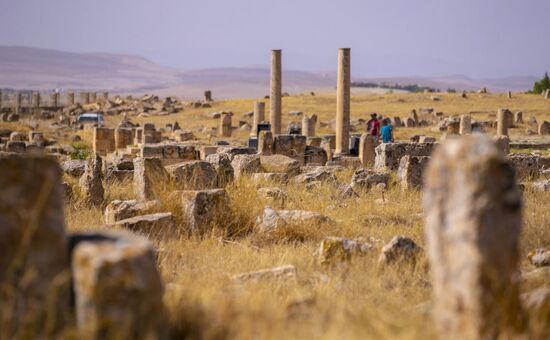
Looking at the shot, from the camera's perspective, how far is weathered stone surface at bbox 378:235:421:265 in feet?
22.2

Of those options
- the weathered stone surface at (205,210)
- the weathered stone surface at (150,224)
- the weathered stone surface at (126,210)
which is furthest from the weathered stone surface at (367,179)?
the weathered stone surface at (150,224)

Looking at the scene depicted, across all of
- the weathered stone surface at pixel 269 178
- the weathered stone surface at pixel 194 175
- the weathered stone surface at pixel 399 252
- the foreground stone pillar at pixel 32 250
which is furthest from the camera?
the weathered stone surface at pixel 269 178

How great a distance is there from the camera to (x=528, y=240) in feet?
26.0

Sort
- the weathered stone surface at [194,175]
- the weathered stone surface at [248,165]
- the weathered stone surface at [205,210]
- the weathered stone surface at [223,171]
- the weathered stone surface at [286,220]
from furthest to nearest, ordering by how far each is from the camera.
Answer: the weathered stone surface at [248,165] → the weathered stone surface at [223,171] → the weathered stone surface at [194,175] → the weathered stone surface at [205,210] → the weathered stone surface at [286,220]

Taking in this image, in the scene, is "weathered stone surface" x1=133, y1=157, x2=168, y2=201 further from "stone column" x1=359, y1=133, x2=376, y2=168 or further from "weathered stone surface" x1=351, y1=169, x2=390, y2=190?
"stone column" x1=359, y1=133, x2=376, y2=168

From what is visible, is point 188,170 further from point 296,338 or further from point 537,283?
point 296,338

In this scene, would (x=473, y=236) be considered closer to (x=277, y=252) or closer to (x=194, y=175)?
(x=277, y=252)

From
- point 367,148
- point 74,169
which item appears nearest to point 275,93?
point 367,148

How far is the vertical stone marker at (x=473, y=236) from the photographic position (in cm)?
375

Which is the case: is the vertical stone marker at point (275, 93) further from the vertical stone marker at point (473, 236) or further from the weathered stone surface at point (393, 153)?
the vertical stone marker at point (473, 236)

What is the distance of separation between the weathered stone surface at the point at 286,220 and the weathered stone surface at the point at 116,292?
447cm

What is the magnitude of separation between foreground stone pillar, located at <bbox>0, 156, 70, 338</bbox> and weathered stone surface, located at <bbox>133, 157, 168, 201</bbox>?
19.2ft

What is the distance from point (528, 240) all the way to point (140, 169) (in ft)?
17.8

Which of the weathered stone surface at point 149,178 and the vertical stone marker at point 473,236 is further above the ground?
the vertical stone marker at point 473,236
